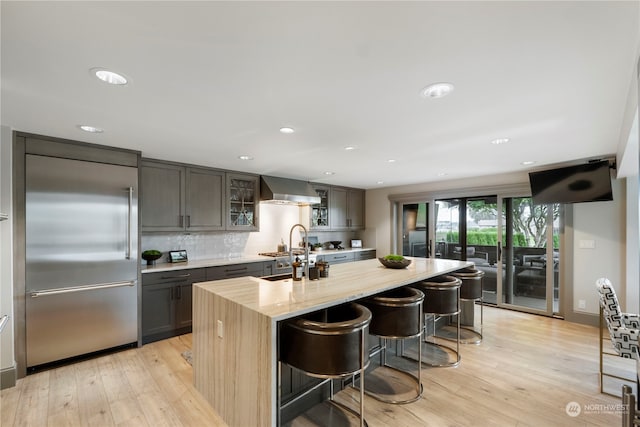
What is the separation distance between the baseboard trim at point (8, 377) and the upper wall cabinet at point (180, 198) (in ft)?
5.62

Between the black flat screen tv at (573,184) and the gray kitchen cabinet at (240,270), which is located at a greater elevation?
the black flat screen tv at (573,184)

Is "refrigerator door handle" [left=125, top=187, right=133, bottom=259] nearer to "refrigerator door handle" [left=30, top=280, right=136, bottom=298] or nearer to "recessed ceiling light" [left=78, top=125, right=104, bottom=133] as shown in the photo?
"refrigerator door handle" [left=30, top=280, right=136, bottom=298]

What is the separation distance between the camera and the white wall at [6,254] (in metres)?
2.52

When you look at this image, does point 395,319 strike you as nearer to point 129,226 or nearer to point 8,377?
point 129,226

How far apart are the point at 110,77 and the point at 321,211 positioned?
4693 mm

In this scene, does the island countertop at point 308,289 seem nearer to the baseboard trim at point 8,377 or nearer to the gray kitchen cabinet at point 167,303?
the gray kitchen cabinet at point 167,303

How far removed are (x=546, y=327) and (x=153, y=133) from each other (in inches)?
216

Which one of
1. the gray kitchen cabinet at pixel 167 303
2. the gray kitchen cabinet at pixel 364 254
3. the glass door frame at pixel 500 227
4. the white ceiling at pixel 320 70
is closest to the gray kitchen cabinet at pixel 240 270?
the gray kitchen cabinet at pixel 167 303

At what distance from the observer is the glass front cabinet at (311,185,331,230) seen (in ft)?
19.7

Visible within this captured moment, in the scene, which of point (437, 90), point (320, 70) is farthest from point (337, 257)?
point (320, 70)

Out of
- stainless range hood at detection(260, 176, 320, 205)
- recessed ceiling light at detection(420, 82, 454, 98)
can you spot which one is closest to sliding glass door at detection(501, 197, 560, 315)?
stainless range hood at detection(260, 176, 320, 205)

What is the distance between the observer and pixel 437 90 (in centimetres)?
186

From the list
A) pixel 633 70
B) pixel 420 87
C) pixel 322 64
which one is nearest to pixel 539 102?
pixel 633 70

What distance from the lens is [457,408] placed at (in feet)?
7.39
